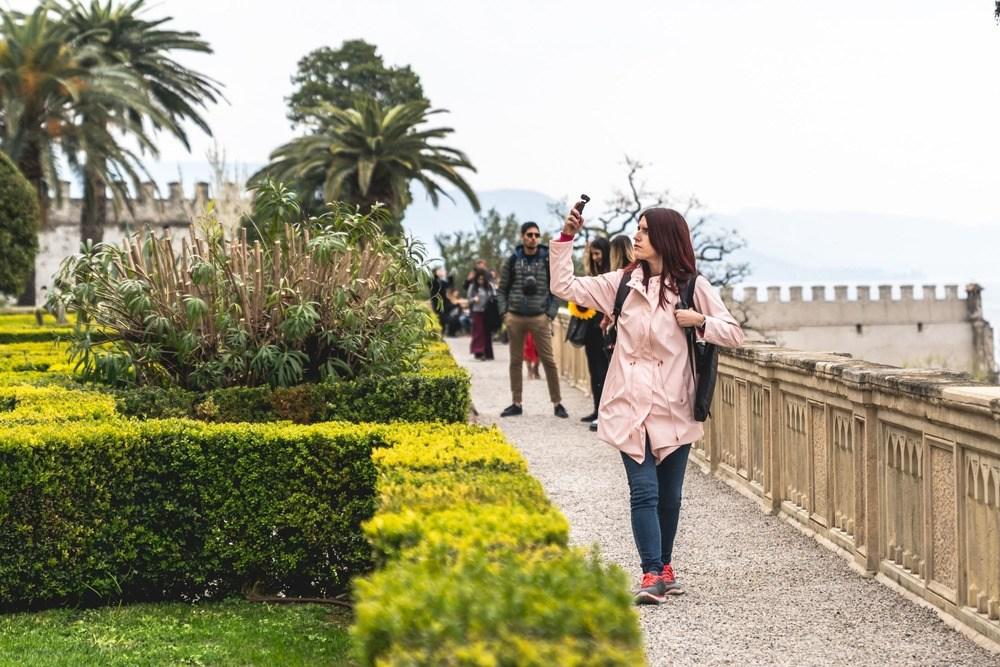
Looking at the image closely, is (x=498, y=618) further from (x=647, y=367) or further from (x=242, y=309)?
(x=242, y=309)

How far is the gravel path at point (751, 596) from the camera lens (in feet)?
17.4

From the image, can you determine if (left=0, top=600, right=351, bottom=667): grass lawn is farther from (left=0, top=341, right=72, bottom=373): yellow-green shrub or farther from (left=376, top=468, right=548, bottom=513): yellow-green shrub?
(left=0, top=341, right=72, bottom=373): yellow-green shrub

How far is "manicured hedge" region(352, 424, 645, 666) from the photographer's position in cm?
267

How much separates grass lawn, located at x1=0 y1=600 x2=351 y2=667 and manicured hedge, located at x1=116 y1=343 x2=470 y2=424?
2022 mm

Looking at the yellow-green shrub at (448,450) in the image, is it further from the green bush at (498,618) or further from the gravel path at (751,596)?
the green bush at (498,618)

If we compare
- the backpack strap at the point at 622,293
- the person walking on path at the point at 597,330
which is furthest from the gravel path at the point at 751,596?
the person walking on path at the point at 597,330

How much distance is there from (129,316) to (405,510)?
18.1 ft

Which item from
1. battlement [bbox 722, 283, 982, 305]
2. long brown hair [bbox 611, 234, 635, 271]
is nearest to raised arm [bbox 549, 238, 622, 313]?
long brown hair [bbox 611, 234, 635, 271]

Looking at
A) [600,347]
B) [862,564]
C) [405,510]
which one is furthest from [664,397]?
[600,347]

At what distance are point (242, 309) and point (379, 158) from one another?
958 inches

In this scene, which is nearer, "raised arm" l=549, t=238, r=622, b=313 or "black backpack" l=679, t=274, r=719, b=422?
"black backpack" l=679, t=274, r=719, b=422

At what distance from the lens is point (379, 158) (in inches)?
1298

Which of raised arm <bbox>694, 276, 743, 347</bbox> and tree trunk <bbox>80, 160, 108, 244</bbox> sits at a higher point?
tree trunk <bbox>80, 160, 108, 244</bbox>

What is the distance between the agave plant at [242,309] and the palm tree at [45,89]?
74.5 feet
